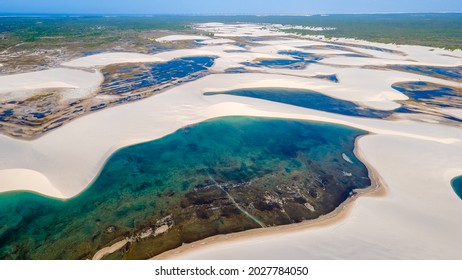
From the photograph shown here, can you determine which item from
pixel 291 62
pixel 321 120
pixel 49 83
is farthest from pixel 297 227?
pixel 291 62

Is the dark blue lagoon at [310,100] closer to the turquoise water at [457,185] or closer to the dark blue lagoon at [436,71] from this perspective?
the turquoise water at [457,185]

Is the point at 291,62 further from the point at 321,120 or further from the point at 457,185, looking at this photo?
the point at 457,185

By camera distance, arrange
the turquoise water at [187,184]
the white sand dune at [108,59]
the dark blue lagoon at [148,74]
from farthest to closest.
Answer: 1. the white sand dune at [108,59]
2. the dark blue lagoon at [148,74]
3. the turquoise water at [187,184]

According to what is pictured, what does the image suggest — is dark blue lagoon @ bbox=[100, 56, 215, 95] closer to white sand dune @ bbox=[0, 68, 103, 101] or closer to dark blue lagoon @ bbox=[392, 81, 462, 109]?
white sand dune @ bbox=[0, 68, 103, 101]

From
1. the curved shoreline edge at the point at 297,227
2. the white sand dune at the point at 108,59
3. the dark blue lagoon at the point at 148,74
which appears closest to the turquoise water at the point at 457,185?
the curved shoreline edge at the point at 297,227

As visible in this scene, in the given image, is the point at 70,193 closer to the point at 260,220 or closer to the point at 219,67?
the point at 260,220
